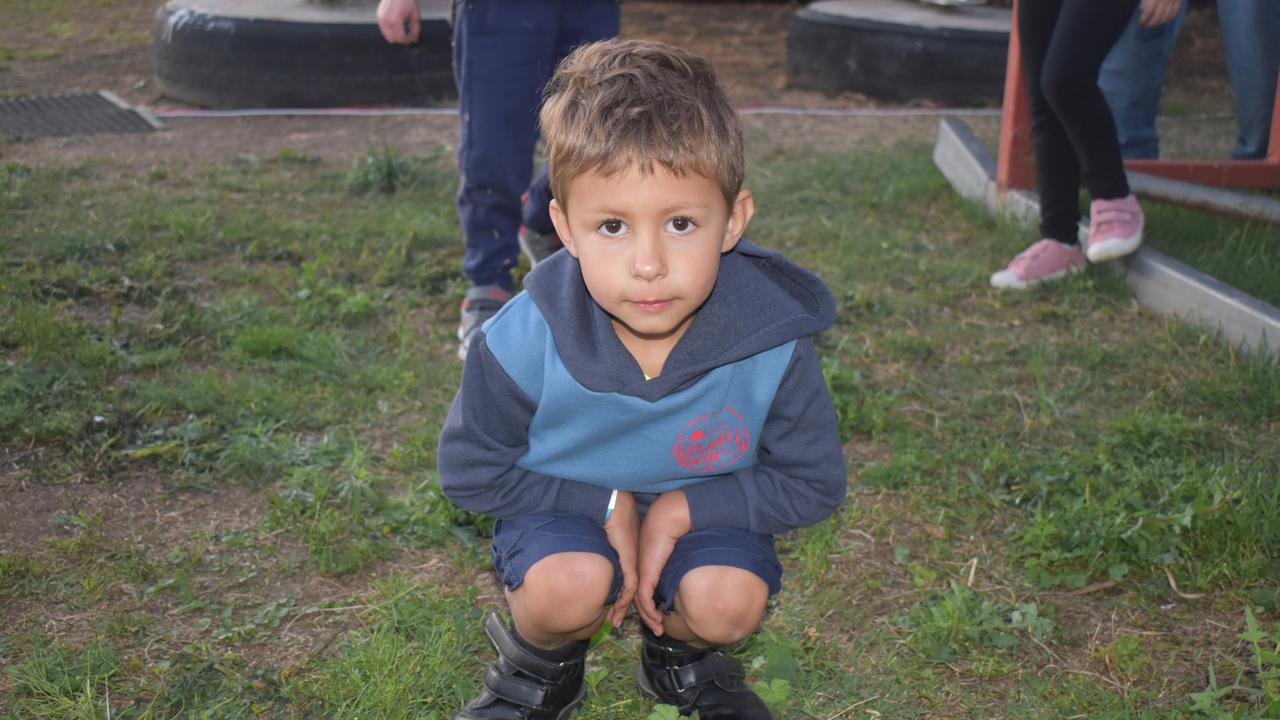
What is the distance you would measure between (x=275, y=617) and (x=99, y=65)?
6.73 metres

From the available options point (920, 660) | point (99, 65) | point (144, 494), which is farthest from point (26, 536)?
point (99, 65)

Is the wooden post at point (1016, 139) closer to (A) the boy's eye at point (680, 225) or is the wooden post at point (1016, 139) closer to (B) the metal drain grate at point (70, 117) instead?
(A) the boy's eye at point (680, 225)

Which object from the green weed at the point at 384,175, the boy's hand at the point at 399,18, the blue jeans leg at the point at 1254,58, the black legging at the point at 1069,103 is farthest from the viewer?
the green weed at the point at 384,175

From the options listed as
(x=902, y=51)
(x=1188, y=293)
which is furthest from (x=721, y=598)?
(x=902, y=51)

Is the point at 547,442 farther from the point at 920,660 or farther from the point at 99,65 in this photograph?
the point at 99,65

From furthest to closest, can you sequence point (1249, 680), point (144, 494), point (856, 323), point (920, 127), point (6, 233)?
1. point (920, 127)
2. point (6, 233)
3. point (856, 323)
4. point (144, 494)
5. point (1249, 680)

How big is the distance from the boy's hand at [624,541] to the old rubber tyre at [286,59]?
5.35m

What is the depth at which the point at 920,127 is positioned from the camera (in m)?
6.93

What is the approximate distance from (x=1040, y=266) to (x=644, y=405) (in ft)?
8.71

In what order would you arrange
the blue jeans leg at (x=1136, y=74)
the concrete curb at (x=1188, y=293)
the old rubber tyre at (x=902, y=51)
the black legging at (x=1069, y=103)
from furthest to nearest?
the old rubber tyre at (x=902, y=51), the blue jeans leg at (x=1136, y=74), the black legging at (x=1069, y=103), the concrete curb at (x=1188, y=293)

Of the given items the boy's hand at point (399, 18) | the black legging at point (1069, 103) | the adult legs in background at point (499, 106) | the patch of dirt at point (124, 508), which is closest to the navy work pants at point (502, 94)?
the adult legs in background at point (499, 106)

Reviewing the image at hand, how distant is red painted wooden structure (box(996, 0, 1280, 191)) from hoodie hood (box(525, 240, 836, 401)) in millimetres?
2695

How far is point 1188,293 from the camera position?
4016mm

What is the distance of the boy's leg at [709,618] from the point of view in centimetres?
217
